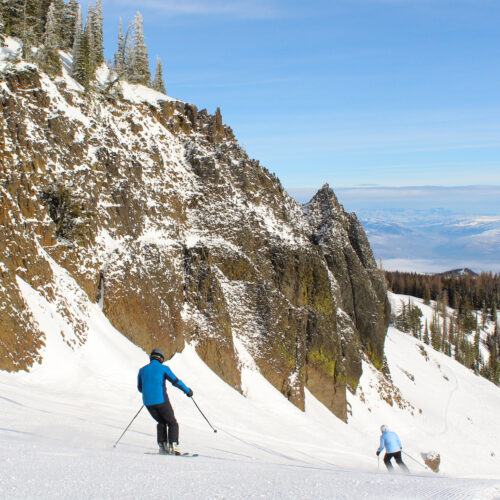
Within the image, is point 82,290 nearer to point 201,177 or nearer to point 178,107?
point 201,177

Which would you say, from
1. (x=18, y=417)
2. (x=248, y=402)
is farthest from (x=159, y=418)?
(x=248, y=402)

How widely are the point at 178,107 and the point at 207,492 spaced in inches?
1383

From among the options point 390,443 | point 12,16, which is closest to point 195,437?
point 390,443

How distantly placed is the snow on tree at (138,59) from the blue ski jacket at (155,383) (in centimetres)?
3719

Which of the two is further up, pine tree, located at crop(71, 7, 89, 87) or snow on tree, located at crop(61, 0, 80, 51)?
snow on tree, located at crop(61, 0, 80, 51)

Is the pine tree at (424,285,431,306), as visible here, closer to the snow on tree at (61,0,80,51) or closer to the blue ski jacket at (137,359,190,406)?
the snow on tree at (61,0,80,51)

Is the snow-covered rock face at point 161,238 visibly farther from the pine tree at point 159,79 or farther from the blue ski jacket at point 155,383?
the pine tree at point 159,79

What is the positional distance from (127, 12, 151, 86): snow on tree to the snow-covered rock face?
6.15m

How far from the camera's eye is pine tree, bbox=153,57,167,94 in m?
55.7

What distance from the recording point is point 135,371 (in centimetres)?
2131

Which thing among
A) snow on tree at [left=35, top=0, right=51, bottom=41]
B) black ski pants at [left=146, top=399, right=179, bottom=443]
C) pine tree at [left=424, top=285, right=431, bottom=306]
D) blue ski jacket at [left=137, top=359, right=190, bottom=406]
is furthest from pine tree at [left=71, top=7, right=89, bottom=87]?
pine tree at [left=424, top=285, right=431, bottom=306]

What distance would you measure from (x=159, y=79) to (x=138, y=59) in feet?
37.1

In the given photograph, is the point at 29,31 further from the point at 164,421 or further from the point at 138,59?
the point at 164,421

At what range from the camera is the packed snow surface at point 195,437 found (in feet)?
20.0
